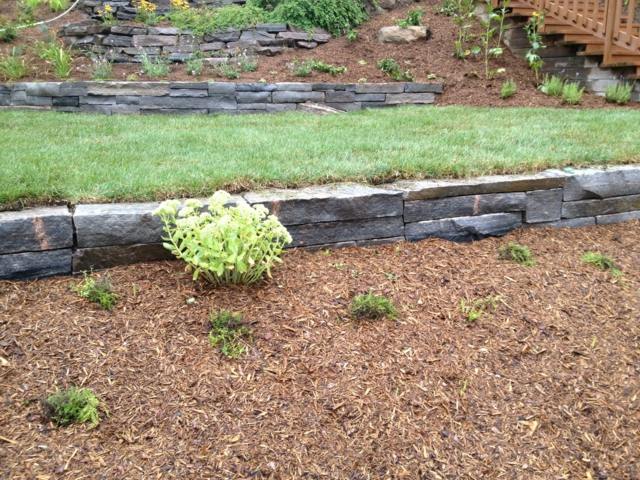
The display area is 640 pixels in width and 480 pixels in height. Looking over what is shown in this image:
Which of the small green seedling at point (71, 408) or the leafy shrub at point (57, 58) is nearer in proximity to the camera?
the small green seedling at point (71, 408)

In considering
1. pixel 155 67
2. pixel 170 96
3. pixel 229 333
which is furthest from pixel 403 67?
pixel 229 333

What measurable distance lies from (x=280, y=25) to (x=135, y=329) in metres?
6.52

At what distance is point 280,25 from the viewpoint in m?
7.96

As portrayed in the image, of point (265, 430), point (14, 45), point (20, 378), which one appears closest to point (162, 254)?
point (20, 378)

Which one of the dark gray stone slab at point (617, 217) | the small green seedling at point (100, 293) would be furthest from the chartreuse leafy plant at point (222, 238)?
the dark gray stone slab at point (617, 217)

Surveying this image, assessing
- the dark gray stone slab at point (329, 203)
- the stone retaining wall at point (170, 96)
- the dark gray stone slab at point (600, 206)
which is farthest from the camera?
the stone retaining wall at point (170, 96)

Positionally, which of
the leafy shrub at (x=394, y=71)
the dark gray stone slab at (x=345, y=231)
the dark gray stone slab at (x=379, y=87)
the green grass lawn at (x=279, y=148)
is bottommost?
the dark gray stone slab at (x=345, y=231)

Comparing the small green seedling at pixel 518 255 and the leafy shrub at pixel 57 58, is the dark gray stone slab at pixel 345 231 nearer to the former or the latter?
the small green seedling at pixel 518 255

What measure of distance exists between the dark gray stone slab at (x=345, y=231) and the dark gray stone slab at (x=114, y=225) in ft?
2.35

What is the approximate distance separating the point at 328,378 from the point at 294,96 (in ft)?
16.2

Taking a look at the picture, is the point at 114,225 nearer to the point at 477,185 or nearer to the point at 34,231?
the point at 34,231

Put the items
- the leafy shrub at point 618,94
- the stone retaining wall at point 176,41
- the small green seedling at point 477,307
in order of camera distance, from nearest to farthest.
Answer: the small green seedling at point 477,307 → the leafy shrub at point 618,94 → the stone retaining wall at point 176,41

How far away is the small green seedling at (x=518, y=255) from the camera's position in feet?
10.5

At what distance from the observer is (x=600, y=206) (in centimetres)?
371
